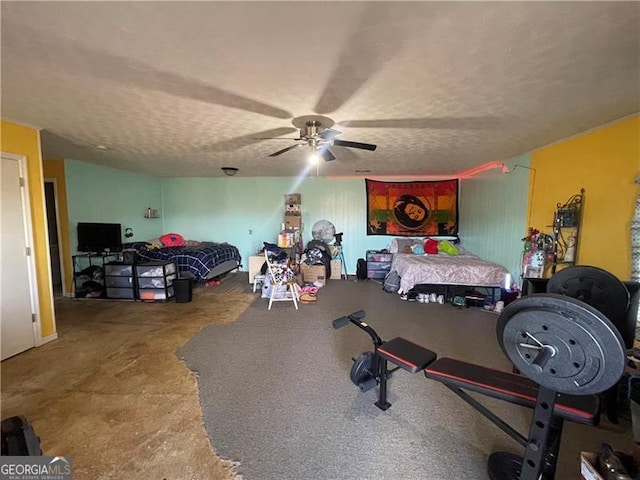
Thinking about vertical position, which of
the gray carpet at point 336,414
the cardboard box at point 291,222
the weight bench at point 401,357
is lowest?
the gray carpet at point 336,414

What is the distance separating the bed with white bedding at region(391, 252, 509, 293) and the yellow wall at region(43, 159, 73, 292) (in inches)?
213

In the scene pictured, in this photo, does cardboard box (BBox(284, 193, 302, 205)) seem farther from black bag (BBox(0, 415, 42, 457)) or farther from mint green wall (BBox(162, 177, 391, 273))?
black bag (BBox(0, 415, 42, 457))

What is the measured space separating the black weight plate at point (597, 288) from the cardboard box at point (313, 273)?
3966mm

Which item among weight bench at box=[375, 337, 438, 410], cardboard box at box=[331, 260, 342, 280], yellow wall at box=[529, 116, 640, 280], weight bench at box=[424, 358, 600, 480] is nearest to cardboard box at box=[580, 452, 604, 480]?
weight bench at box=[424, 358, 600, 480]

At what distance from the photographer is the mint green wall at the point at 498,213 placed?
3.86 meters

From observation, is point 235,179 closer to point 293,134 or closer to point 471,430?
point 293,134

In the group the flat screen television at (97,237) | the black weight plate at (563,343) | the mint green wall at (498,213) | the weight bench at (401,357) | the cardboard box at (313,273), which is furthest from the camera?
the cardboard box at (313,273)

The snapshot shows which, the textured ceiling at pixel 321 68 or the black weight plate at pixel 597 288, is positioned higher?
the textured ceiling at pixel 321 68

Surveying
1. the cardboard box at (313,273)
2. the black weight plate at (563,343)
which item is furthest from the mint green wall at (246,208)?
the black weight plate at (563,343)

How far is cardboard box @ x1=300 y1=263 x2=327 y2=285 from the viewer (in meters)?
5.46

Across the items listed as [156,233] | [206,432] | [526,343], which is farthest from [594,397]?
[156,233]

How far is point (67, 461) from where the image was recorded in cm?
152

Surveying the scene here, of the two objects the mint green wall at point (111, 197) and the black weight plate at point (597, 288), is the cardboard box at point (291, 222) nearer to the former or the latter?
the mint green wall at point (111, 197)

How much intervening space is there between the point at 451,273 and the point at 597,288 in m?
2.57
